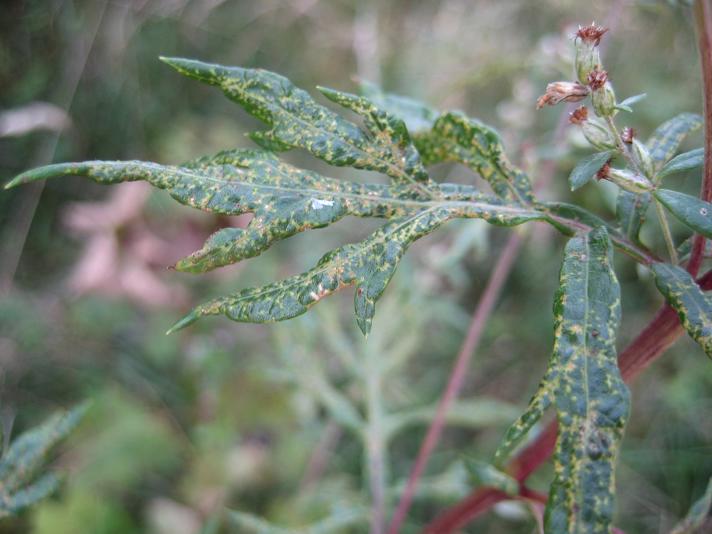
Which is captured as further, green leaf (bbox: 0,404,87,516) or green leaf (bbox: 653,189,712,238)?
green leaf (bbox: 0,404,87,516)

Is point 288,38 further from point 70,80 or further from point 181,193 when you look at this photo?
point 181,193

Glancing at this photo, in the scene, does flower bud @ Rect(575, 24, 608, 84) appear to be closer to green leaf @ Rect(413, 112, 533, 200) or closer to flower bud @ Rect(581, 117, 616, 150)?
flower bud @ Rect(581, 117, 616, 150)

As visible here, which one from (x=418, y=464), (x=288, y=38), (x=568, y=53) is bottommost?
(x=418, y=464)

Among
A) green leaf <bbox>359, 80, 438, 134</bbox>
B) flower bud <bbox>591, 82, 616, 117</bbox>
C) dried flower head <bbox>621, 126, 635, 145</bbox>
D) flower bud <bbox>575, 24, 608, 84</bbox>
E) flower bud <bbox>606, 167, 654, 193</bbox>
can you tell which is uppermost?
green leaf <bbox>359, 80, 438, 134</bbox>

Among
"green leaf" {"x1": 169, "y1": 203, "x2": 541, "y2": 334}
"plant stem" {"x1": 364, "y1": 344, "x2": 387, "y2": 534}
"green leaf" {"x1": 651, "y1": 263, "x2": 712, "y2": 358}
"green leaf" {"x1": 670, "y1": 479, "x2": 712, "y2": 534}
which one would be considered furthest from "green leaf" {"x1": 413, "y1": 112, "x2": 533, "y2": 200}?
"plant stem" {"x1": 364, "y1": 344, "x2": 387, "y2": 534}

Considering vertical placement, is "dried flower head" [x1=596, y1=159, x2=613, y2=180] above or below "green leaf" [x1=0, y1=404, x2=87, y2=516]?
above

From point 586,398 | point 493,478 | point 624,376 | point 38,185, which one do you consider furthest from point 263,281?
point 586,398

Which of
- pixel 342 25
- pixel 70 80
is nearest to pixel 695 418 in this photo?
pixel 342 25
